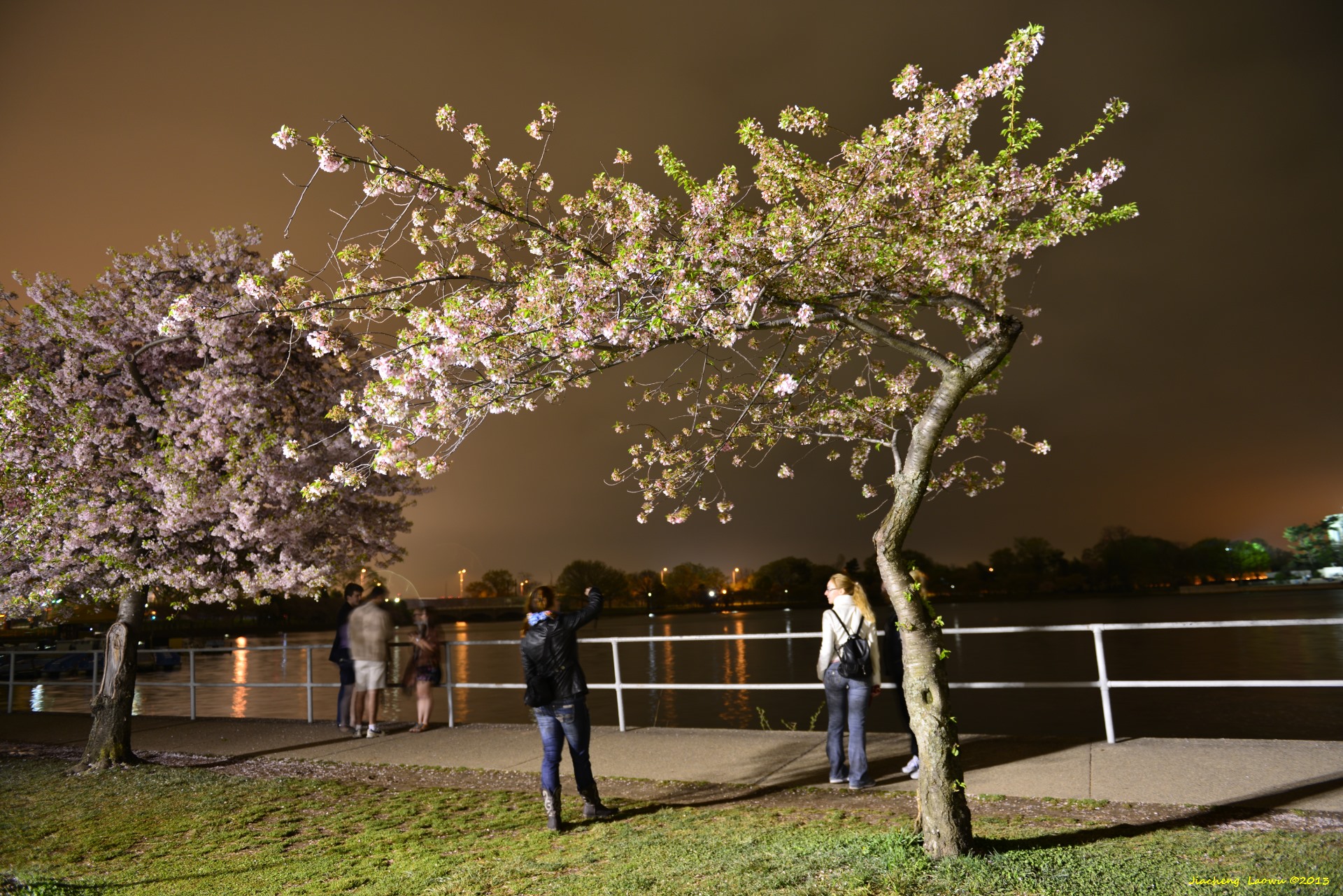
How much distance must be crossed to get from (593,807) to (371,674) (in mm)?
5094

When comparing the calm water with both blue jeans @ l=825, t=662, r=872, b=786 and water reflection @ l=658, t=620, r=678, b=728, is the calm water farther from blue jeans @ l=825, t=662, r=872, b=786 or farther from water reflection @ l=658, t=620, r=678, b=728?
blue jeans @ l=825, t=662, r=872, b=786

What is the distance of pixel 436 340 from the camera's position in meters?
5.91

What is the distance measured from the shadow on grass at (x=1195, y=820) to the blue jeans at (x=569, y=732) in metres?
2.83

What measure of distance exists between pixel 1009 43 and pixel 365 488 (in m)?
9.59

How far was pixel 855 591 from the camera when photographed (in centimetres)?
732

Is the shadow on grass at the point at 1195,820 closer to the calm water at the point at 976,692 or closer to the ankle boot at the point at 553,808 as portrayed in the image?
the calm water at the point at 976,692

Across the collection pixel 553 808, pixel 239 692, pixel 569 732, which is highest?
pixel 569 732

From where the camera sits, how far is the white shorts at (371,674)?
1061cm

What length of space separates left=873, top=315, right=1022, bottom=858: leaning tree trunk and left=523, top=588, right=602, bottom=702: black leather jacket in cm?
232

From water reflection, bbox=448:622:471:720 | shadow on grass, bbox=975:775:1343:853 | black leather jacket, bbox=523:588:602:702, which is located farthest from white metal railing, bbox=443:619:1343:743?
water reflection, bbox=448:622:471:720

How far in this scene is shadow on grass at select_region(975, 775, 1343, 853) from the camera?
5.18 m

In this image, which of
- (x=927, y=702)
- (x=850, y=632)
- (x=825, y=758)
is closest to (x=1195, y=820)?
(x=927, y=702)

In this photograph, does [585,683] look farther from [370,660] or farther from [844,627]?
[370,660]

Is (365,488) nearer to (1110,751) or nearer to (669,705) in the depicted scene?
(1110,751)
